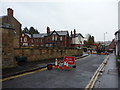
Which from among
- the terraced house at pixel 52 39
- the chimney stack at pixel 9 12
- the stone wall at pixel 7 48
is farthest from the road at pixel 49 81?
the terraced house at pixel 52 39

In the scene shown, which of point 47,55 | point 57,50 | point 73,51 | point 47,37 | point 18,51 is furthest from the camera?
point 47,37

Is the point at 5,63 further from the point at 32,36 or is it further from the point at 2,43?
the point at 32,36

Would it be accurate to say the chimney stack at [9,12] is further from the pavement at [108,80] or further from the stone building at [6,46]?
the pavement at [108,80]

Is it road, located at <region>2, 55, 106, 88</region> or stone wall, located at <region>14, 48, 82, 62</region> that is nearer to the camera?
road, located at <region>2, 55, 106, 88</region>

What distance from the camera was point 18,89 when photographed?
17.5ft

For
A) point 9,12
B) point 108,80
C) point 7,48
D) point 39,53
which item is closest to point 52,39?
point 9,12

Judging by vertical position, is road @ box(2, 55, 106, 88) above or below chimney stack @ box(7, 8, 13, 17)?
below

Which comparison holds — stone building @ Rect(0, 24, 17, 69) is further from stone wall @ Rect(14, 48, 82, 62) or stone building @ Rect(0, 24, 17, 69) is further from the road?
stone wall @ Rect(14, 48, 82, 62)

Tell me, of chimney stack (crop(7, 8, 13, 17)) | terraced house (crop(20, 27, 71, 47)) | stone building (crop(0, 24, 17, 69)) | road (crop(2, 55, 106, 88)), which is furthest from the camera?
terraced house (crop(20, 27, 71, 47))

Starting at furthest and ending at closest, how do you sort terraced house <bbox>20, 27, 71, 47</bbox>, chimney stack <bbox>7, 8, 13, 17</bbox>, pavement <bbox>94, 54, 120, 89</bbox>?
1. terraced house <bbox>20, 27, 71, 47</bbox>
2. chimney stack <bbox>7, 8, 13, 17</bbox>
3. pavement <bbox>94, 54, 120, 89</bbox>

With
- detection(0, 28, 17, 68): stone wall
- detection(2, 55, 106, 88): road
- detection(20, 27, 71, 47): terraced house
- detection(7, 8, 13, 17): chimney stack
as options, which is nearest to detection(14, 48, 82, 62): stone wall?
detection(0, 28, 17, 68): stone wall

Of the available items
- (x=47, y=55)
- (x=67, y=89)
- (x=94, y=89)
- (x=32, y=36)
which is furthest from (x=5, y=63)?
(x=32, y=36)

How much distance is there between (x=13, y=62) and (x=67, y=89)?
6605 millimetres

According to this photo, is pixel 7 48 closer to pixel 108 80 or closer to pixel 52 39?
pixel 108 80
